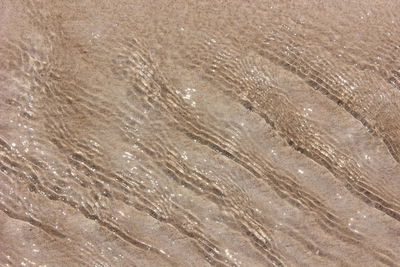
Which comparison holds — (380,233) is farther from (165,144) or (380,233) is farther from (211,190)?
(165,144)

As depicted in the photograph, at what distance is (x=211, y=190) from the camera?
11.4 ft

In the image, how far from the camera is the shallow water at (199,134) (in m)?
3.35

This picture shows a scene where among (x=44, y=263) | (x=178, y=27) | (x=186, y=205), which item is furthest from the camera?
(x=178, y=27)

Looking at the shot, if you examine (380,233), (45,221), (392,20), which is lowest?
(45,221)

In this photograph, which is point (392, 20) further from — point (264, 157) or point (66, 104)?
point (66, 104)

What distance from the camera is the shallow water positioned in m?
3.35

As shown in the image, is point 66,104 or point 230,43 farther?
point 230,43

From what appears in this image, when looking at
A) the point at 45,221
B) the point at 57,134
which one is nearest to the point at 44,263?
the point at 45,221

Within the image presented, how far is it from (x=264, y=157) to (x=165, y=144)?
2.87 ft

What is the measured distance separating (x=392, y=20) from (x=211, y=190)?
243 cm

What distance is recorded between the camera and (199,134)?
358 centimetres

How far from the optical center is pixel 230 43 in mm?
3799

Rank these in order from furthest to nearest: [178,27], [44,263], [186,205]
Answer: [178,27] → [186,205] → [44,263]

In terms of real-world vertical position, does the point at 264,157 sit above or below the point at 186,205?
above
